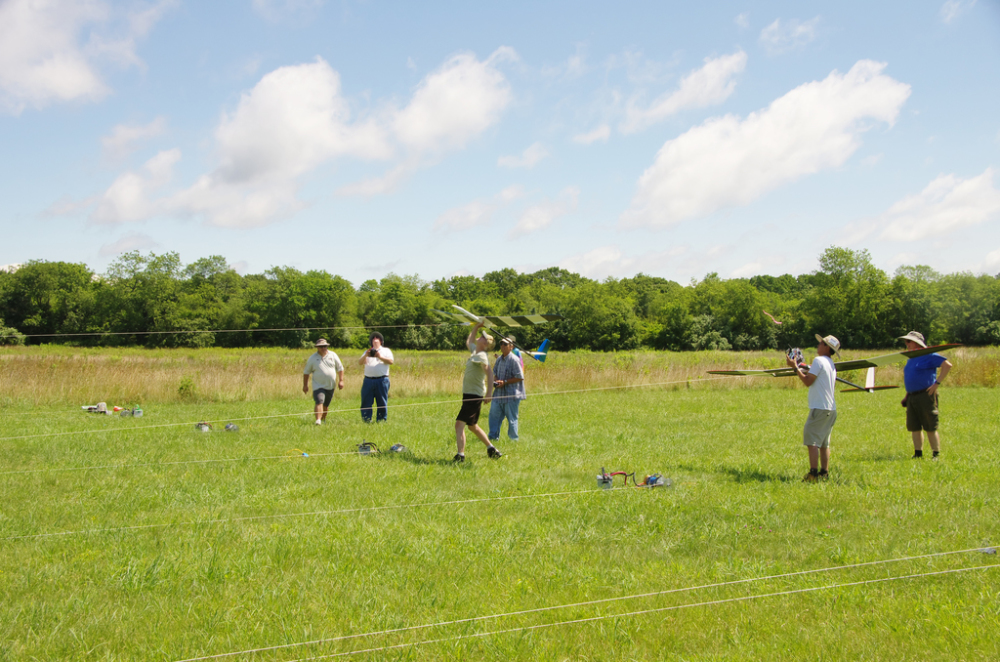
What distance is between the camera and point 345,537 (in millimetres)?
5277

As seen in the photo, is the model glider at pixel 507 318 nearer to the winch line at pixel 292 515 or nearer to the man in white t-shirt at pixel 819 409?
the winch line at pixel 292 515

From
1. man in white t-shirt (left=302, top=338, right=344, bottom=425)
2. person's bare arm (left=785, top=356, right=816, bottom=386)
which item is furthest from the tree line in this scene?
person's bare arm (left=785, top=356, right=816, bottom=386)

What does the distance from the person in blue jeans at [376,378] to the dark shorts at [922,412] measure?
8678 mm

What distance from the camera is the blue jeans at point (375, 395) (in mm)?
11773

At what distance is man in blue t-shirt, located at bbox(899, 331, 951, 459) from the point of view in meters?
8.95

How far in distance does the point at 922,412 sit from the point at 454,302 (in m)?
15.5

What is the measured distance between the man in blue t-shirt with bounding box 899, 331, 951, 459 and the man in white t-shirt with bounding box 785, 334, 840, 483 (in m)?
2.21

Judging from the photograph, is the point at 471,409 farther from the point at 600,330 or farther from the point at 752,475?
the point at 600,330

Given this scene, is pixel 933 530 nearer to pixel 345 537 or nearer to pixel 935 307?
pixel 345 537

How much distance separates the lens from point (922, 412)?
29.6 feet

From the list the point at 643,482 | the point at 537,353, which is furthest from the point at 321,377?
the point at 643,482

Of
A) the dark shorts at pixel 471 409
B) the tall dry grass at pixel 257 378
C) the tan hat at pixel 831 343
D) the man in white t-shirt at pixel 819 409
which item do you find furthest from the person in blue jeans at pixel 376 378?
the tan hat at pixel 831 343

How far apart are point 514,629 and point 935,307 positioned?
36.5m

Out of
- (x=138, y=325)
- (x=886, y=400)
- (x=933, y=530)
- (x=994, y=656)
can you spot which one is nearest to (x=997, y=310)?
(x=886, y=400)
